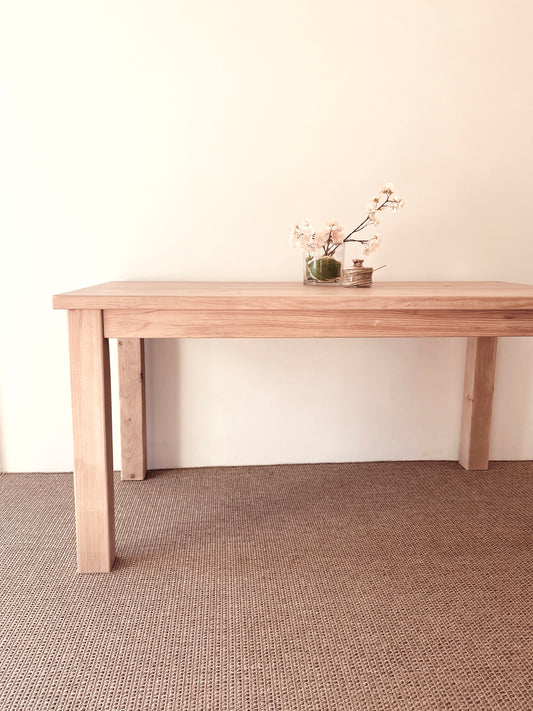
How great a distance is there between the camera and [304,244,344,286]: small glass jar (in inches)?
70.9

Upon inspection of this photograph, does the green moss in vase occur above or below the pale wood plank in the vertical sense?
above

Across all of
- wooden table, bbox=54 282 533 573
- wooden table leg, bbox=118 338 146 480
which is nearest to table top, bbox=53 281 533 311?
wooden table, bbox=54 282 533 573

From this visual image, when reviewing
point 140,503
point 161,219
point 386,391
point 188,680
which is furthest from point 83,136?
point 188,680

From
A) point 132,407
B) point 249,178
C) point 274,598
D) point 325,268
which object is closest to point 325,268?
point 325,268

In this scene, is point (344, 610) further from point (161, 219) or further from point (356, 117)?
point (356, 117)

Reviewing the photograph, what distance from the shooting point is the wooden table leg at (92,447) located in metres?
1.46

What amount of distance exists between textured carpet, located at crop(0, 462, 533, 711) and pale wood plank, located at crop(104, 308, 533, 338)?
0.59 m

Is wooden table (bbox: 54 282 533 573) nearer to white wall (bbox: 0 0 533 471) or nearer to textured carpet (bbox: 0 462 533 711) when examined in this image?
textured carpet (bbox: 0 462 533 711)

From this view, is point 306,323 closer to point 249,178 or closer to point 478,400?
point 249,178

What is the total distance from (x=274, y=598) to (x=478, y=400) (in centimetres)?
115

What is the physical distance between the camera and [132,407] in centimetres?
207

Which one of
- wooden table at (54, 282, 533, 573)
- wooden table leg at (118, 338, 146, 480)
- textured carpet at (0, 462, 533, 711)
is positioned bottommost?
textured carpet at (0, 462, 533, 711)

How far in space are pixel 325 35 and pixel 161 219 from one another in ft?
2.68

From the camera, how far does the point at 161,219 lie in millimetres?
2082
